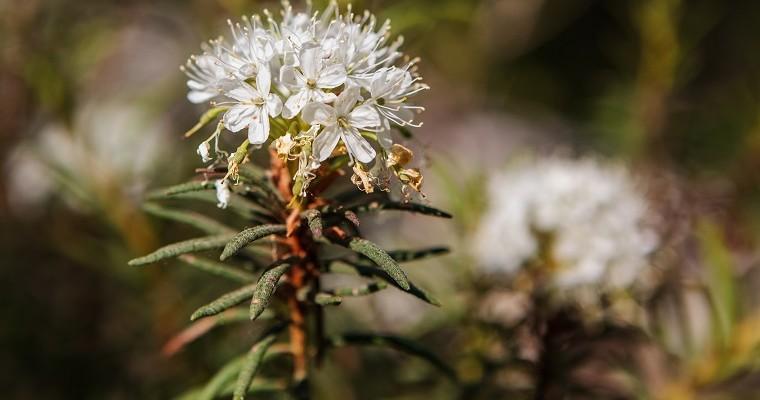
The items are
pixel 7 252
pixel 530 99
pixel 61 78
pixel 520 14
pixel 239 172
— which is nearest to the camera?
pixel 239 172

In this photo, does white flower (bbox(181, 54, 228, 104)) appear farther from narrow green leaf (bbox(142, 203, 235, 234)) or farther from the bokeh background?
the bokeh background

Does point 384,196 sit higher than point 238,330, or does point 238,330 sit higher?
point 238,330

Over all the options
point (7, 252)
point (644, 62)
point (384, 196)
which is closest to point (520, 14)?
point (644, 62)

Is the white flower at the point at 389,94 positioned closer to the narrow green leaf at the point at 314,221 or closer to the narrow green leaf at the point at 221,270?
the narrow green leaf at the point at 314,221

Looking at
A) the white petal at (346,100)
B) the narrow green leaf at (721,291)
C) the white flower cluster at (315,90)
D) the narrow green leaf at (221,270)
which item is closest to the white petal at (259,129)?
the white flower cluster at (315,90)

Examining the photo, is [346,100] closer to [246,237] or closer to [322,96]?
[322,96]

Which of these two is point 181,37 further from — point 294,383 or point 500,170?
point 294,383
